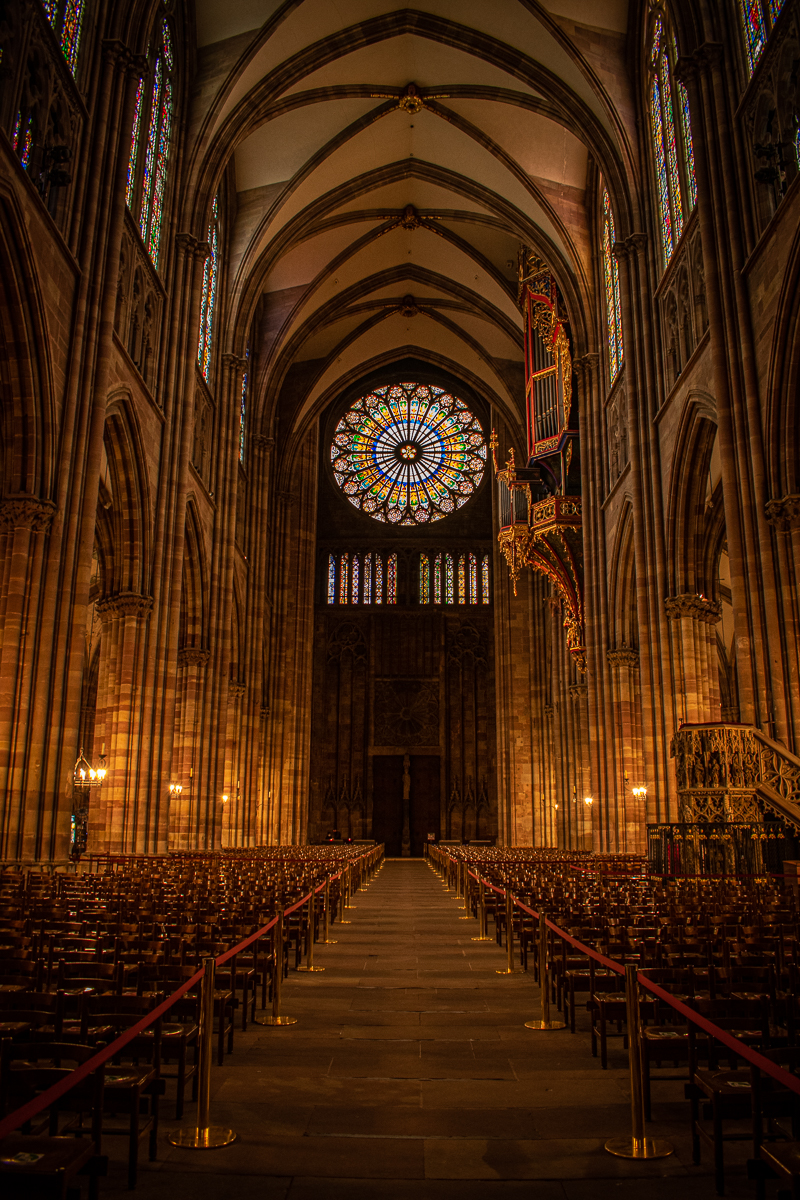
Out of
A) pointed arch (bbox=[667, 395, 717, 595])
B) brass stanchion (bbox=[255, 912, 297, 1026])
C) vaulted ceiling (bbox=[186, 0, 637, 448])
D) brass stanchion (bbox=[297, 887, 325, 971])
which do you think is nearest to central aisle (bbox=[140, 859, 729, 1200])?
brass stanchion (bbox=[255, 912, 297, 1026])

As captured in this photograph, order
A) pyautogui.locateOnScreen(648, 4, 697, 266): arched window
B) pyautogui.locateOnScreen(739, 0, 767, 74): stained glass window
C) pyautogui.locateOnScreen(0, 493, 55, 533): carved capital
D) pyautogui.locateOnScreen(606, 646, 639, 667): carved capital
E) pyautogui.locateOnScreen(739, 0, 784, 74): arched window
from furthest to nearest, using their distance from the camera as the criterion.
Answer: pyautogui.locateOnScreen(606, 646, 639, 667): carved capital → pyautogui.locateOnScreen(648, 4, 697, 266): arched window → pyautogui.locateOnScreen(739, 0, 767, 74): stained glass window → pyautogui.locateOnScreen(739, 0, 784, 74): arched window → pyautogui.locateOnScreen(0, 493, 55, 533): carved capital

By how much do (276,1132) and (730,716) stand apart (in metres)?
36.4

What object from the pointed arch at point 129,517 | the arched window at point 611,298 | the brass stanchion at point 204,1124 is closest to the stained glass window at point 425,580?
the arched window at point 611,298

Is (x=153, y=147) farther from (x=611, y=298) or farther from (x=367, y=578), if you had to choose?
(x=367, y=578)

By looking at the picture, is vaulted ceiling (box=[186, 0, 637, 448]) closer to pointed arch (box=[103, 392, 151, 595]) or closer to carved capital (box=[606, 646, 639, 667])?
pointed arch (box=[103, 392, 151, 595])

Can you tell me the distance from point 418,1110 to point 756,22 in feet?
62.3

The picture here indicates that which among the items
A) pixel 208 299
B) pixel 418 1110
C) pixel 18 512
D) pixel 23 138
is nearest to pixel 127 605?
pixel 18 512

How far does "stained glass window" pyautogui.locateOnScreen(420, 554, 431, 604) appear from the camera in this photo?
4738 centimetres

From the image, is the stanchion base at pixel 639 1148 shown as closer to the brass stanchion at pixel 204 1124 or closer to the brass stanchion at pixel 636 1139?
the brass stanchion at pixel 636 1139

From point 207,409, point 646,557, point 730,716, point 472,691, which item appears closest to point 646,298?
point 646,557

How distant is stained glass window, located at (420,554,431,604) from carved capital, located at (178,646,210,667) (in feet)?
68.7

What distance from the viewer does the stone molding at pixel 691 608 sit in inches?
827

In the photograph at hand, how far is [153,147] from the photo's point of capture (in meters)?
22.6

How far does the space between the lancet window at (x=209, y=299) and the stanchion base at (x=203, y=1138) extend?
25.2 metres
